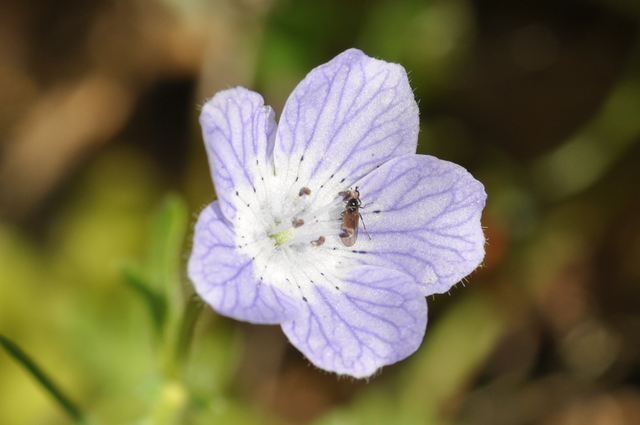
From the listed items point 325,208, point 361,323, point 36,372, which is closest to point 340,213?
point 325,208

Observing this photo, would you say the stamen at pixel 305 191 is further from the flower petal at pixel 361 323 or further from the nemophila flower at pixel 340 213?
the flower petal at pixel 361 323

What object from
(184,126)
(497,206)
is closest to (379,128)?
(497,206)

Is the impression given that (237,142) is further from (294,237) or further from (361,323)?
(361,323)

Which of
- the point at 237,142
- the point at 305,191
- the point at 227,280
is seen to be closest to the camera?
the point at 227,280

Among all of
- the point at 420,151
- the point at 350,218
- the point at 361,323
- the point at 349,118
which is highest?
the point at 349,118

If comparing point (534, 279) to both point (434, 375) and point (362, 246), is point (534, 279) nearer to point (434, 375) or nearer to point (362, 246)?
point (434, 375)

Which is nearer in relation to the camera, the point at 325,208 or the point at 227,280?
the point at 227,280

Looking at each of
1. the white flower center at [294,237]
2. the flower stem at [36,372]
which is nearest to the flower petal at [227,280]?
the white flower center at [294,237]
